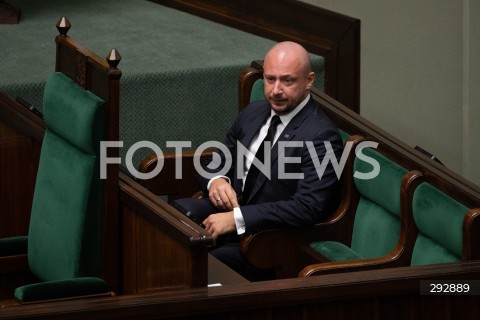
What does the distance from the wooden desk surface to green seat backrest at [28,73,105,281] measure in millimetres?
243

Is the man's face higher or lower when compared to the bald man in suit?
higher

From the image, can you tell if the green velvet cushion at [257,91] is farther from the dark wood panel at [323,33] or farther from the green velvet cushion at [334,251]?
the dark wood panel at [323,33]

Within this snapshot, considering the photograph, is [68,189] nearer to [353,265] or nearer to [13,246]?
[13,246]

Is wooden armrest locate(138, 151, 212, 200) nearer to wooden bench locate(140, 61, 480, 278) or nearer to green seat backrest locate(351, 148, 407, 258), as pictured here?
wooden bench locate(140, 61, 480, 278)

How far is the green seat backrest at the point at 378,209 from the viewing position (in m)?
2.67

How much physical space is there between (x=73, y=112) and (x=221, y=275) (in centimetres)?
45

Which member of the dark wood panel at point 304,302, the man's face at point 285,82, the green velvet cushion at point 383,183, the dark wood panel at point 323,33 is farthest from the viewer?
the dark wood panel at point 323,33

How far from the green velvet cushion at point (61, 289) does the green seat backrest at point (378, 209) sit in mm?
618

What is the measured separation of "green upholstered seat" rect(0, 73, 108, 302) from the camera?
2555 mm

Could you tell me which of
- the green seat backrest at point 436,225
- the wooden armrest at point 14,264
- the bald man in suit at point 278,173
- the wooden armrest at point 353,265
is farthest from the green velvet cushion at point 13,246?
the green seat backrest at point 436,225

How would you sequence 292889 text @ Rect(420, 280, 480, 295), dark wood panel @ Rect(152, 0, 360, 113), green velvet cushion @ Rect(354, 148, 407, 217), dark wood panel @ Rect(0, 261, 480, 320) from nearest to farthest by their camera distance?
dark wood panel @ Rect(0, 261, 480, 320) < 292889 text @ Rect(420, 280, 480, 295) < green velvet cushion @ Rect(354, 148, 407, 217) < dark wood panel @ Rect(152, 0, 360, 113)

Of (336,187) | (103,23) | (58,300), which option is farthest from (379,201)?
(103,23)

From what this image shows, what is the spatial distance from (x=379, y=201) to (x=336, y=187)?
0.13 metres

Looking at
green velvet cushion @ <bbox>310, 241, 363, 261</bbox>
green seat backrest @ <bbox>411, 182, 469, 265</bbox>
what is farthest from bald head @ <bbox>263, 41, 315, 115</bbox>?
green seat backrest @ <bbox>411, 182, 469, 265</bbox>
